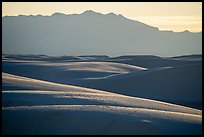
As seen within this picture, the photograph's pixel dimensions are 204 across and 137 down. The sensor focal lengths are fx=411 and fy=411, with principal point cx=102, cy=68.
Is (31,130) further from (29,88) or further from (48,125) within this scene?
(29,88)

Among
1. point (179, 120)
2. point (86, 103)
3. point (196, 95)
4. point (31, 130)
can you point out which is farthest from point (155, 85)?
point (31, 130)

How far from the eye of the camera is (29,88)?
22.3 meters

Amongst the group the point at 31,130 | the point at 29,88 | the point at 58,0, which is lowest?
the point at 31,130

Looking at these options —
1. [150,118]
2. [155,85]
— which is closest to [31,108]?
[150,118]

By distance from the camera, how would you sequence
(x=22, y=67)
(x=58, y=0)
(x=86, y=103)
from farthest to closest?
(x=22, y=67) → (x=86, y=103) → (x=58, y=0)

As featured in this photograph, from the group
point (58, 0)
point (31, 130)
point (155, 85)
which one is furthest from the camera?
point (155, 85)

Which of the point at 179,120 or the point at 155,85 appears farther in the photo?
the point at 155,85

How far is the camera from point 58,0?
12.0 metres

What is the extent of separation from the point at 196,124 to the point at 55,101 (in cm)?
622

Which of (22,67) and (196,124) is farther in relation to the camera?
(22,67)

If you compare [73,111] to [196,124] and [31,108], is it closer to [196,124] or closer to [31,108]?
[31,108]

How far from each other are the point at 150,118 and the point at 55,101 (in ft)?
16.6

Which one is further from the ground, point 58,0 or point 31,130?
point 58,0

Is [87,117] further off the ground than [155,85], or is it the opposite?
[155,85]
